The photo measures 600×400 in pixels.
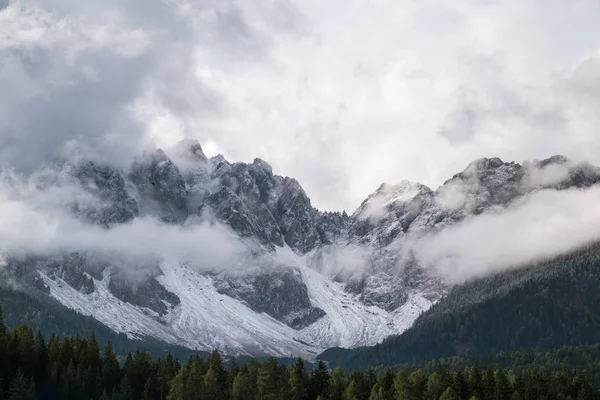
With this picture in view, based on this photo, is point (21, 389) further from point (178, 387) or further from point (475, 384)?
point (475, 384)

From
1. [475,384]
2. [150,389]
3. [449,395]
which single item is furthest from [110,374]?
[475,384]

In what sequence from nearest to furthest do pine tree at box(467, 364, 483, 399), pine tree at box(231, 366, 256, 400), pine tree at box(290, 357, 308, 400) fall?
pine tree at box(290, 357, 308, 400) → pine tree at box(231, 366, 256, 400) → pine tree at box(467, 364, 483, 399)

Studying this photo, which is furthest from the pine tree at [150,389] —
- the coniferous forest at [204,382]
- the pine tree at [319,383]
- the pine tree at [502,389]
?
the pine tree at [502,389]

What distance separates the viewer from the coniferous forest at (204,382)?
576ft

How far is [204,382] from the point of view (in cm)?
17775

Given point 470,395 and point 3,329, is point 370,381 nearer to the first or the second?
point 470,395

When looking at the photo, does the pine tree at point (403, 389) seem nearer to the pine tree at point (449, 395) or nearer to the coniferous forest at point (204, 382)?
the coniferous forest at point (204, 382)

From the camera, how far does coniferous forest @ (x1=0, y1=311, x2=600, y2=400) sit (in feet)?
576

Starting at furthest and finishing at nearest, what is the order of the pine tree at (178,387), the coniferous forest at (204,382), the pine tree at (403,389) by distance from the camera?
the coniferous forest at (204,382), the pine tree at (178,387), the pine tree at (403,389)

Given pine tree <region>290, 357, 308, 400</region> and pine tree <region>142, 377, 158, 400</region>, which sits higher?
pine tree <region>290, 357, 308, 400</region>

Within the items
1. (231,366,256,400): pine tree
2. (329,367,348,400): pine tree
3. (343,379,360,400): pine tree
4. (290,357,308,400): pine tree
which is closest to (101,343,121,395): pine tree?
(231,366,256,400): pine tree

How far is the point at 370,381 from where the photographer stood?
632 feet

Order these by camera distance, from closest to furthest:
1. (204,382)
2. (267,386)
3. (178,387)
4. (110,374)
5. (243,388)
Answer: (267,386), (178,387), (204,382), (243,388), (110,374)

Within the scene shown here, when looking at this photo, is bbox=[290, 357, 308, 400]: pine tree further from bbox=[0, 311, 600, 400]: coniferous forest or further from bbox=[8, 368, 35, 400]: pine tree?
bbox=[8, 368, 35, 400]: pine tree
